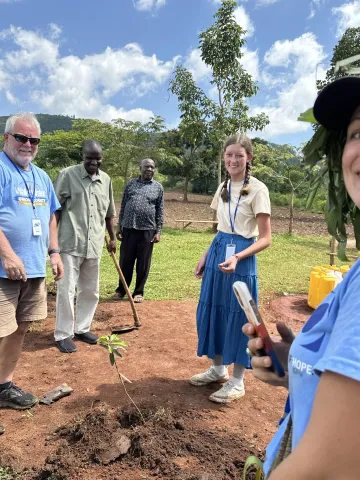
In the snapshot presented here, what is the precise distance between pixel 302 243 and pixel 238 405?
10.3 m

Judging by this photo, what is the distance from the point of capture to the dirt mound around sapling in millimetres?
2180

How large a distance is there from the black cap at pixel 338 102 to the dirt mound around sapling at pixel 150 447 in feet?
6.33

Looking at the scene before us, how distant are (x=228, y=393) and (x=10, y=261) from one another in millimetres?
1951

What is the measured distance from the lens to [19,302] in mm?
2926

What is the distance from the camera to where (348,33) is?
67.0 feet

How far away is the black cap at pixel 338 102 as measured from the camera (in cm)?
83

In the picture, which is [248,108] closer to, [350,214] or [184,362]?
[184,362]

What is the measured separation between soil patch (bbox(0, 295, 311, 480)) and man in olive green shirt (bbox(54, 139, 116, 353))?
28cm

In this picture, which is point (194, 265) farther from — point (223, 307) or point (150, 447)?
point (150, 447)

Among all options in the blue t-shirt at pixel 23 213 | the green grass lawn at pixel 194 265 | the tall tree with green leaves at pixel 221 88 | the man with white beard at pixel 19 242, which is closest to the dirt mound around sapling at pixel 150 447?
the man with white beard at pixel 19 242

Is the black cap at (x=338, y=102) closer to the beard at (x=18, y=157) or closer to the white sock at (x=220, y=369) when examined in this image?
the beard at (x=18, y=157)

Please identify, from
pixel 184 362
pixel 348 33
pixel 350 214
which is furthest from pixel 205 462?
pixel 348 33

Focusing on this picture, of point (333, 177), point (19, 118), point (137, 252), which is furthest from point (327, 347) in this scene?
point (137, 252)

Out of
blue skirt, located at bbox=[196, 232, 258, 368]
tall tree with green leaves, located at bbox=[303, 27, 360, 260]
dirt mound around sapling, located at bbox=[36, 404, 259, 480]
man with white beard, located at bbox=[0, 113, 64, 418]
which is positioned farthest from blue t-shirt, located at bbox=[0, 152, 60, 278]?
tall tree with green leaves, located at bbox=[303, 27, 360, 260]
